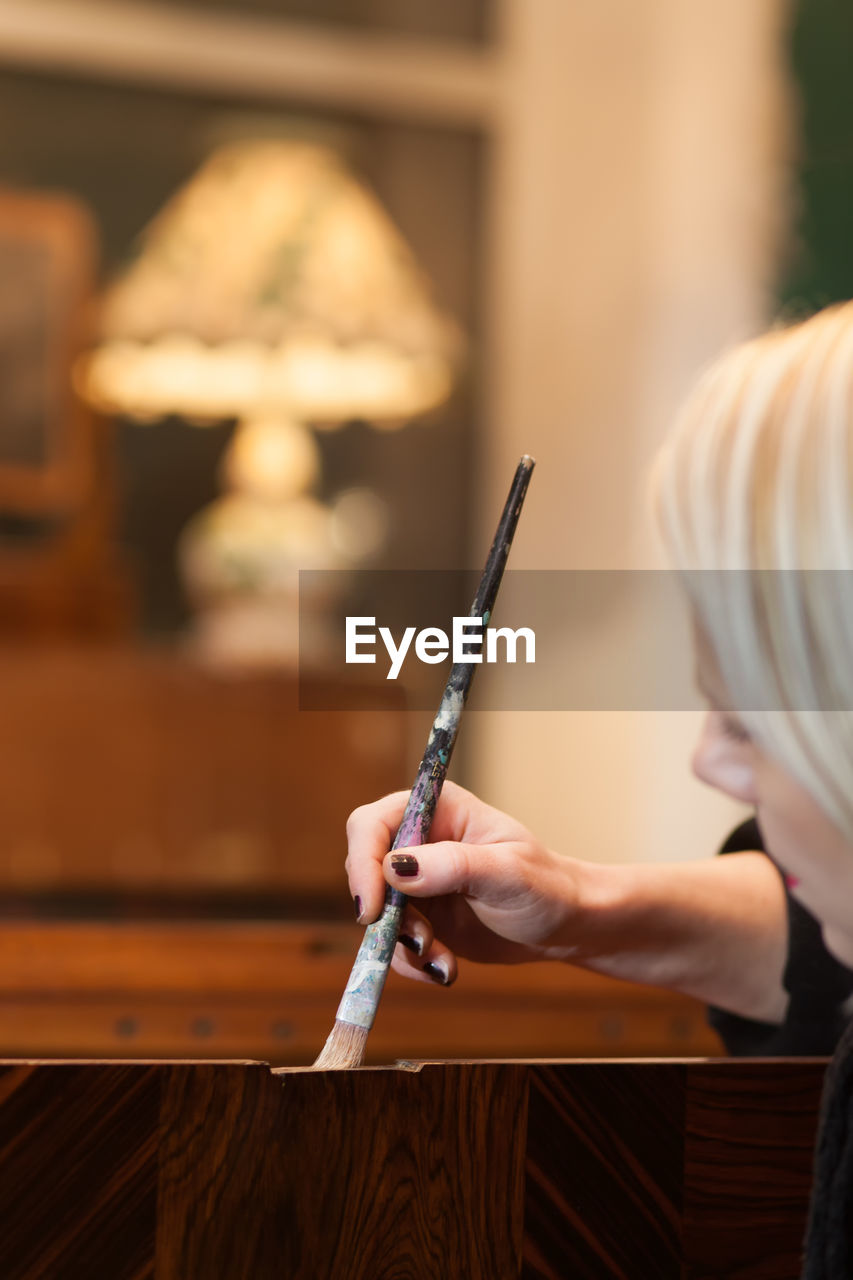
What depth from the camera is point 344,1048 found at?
13.4 inches

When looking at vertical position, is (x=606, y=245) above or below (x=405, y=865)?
above

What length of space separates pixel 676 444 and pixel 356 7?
103 inches

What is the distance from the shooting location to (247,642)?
220 centimetres

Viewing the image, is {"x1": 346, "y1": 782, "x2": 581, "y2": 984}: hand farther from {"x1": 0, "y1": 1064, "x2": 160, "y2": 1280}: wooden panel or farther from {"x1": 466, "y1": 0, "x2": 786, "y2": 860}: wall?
{"x1": 466, "y1": 0, "x2": 786, "y2": 860}: wall

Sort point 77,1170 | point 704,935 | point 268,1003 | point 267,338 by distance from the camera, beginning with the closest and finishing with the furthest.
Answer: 1. point 77,1170
2. point 704,935
3. point 268,1003
4. point 267,338

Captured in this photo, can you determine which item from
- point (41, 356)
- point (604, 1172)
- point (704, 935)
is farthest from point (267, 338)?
point (604, 1172)

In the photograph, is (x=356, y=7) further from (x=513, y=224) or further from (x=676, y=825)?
(x=676, y=825)

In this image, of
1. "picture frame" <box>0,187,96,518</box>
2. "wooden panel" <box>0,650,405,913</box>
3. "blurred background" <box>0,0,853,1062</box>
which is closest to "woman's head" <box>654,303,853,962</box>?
"blurred background" <box>0,0,853,1062</box>

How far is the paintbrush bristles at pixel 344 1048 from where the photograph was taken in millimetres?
338

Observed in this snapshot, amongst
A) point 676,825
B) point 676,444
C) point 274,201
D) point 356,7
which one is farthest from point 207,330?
point 676,444

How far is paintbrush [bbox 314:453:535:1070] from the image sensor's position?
35 centimetres

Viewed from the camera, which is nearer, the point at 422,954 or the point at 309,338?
the point at 422,954

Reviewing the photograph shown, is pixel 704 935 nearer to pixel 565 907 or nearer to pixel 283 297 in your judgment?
pixel 565 907

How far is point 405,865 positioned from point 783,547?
14cm
